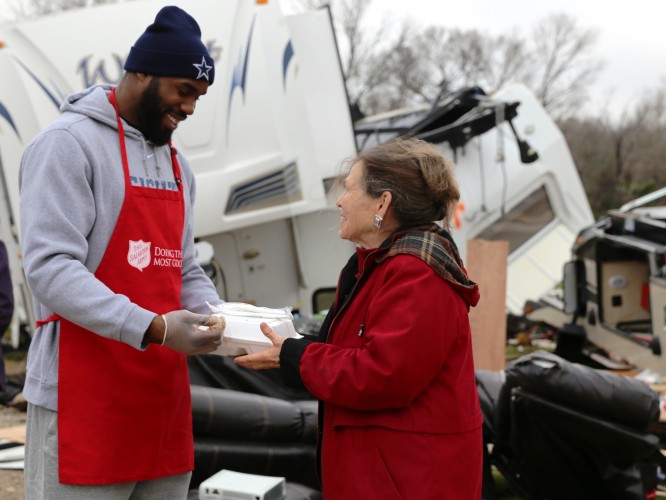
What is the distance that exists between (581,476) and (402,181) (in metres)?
2.59

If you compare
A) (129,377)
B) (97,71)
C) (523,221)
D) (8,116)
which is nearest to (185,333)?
(129,377)

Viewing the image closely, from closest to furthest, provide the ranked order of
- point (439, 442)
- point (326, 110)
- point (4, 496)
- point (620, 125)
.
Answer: point (439, 442)
point (4, 496)
point (326, 110)
point (620, 125)

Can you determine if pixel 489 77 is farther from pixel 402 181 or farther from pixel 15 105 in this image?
pixel 402 181

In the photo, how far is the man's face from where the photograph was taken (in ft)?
7.37

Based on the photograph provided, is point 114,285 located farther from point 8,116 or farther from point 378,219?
point 8,116

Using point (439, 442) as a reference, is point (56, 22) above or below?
above

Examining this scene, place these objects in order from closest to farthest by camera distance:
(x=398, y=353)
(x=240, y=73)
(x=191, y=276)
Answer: (x=398, y=353)
(x=191, y=276)
(x=240, y=73)

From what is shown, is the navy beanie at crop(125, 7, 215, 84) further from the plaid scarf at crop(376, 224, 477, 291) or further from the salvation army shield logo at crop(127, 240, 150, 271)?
the plaid scarf at crop(376, 224, 477, 291)

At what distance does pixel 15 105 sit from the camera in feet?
20.5

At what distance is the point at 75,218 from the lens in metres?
2.04

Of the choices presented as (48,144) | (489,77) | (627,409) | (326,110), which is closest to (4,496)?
(48,144)

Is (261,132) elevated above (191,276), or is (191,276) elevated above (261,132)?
(261,132)

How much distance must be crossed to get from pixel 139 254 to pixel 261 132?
4.27 meters

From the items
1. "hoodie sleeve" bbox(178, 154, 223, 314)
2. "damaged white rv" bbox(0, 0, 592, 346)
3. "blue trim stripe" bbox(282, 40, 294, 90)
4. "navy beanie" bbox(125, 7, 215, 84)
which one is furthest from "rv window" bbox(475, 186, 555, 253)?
"navy beanie" bbox(125, 7, 215, 84)
